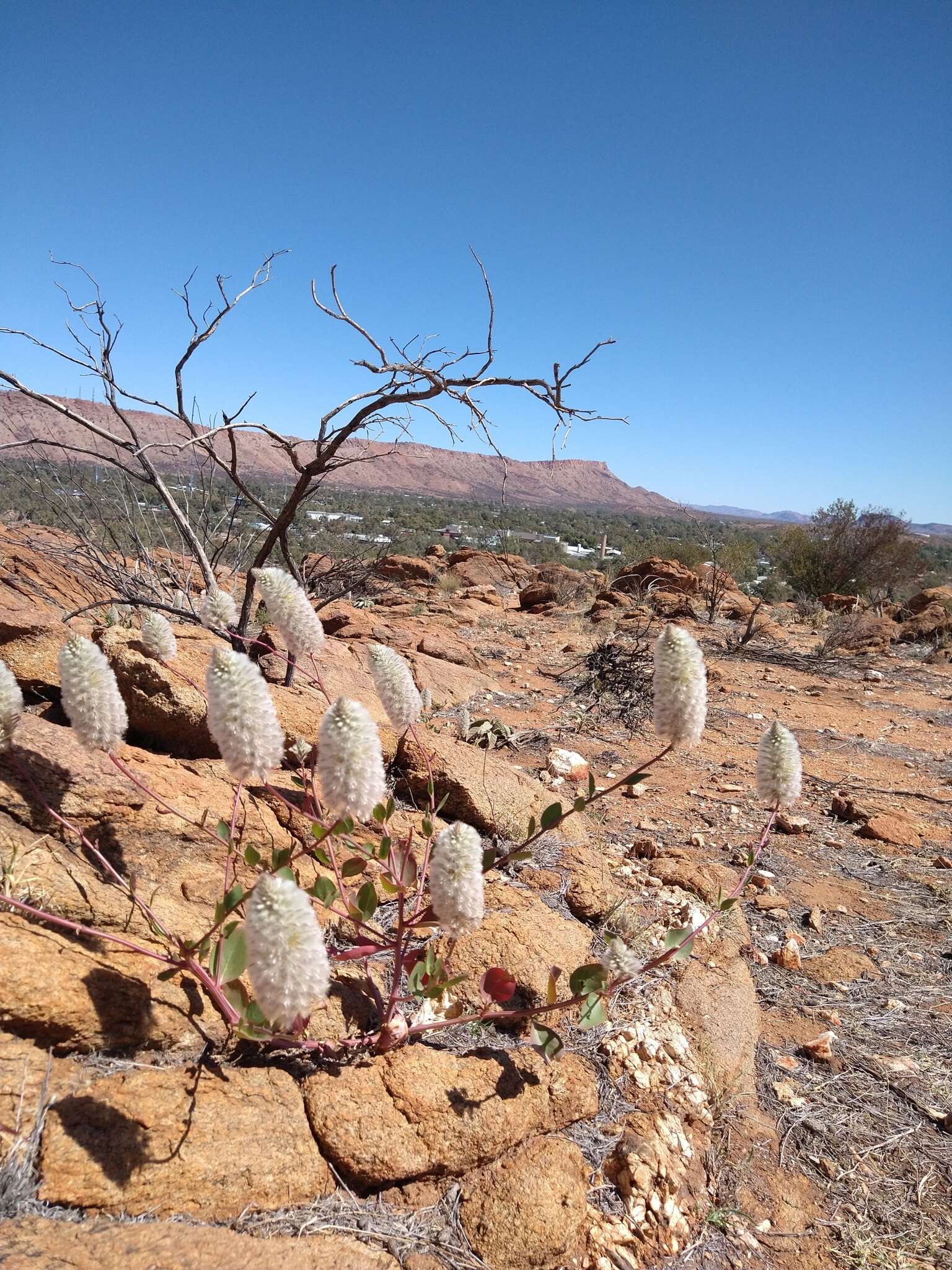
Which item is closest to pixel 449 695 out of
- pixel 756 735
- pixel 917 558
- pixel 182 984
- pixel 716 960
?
pixel 756 735

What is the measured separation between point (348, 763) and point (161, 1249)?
99 cm

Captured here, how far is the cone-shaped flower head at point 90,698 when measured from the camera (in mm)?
1755

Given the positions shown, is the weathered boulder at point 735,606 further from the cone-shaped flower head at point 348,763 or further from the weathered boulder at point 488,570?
the cone-shaped flower head at point 348,763

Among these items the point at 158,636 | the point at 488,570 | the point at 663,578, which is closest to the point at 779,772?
the point at 158,636

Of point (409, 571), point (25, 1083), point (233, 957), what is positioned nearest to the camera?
point (25, 1083)

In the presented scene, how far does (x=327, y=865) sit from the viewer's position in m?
2.22

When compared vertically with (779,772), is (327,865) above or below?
below

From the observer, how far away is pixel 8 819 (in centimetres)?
194

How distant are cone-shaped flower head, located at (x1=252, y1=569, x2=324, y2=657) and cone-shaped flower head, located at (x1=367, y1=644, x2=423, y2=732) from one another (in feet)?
0.74

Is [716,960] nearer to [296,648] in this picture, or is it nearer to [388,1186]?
[388,1186]

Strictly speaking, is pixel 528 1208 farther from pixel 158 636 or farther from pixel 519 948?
pixel 158 636

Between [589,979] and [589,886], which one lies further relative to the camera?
[589,886]

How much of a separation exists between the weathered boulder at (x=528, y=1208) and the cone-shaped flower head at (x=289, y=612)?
160 centimetres

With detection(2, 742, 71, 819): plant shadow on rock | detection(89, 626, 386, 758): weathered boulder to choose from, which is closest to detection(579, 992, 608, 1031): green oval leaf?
detection(89, 626, 386, 758): weathered boulder
